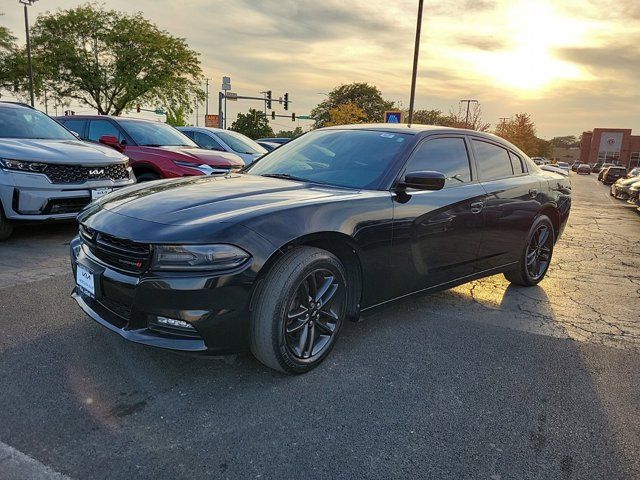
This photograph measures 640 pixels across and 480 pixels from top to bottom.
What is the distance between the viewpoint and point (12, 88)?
3131cm

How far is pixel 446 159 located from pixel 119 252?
2530 millimetres

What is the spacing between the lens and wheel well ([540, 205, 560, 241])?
16.1 ft

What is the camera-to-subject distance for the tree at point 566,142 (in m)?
140

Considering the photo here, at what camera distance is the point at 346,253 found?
3000 mm

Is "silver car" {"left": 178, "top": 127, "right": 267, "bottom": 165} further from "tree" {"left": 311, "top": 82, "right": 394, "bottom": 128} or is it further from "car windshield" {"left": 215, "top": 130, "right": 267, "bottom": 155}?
"tree" {"left": 311, "top": 82, "right": 394, "bottom": 128}

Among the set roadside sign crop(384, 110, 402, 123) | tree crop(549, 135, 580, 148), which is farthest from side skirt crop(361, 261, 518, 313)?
tree crop(549, 135, 580, 148)

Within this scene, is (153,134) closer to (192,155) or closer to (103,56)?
(192,155)

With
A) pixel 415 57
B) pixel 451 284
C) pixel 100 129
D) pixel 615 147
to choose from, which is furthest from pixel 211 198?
pixel 615 147

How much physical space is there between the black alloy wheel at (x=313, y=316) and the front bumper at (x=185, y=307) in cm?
31

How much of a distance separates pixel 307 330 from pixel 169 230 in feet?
3.23

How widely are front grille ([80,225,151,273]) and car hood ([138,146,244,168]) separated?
5052 millimetres

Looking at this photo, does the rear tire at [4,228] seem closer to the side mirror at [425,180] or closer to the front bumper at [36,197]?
the front bumper at [36,197]

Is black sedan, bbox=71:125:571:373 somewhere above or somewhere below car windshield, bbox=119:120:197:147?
below

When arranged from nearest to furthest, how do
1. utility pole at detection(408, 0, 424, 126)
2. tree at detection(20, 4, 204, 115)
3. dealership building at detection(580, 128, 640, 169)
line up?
1. utility pole at detection(408, 0, 424, 126)
2. tree at detection(20, 4, 204, 115)
3. dealership building at detection(580, 128, 640, 169)
